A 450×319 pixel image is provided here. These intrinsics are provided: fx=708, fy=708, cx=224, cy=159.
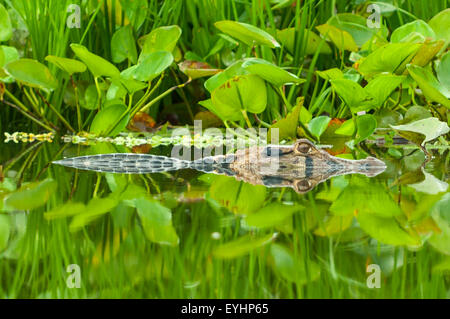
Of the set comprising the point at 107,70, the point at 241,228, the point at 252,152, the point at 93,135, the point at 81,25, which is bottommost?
the point at 241,228

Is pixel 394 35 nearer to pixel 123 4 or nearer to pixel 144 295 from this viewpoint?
pixel 123 4

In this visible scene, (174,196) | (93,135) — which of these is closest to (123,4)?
(93,135)

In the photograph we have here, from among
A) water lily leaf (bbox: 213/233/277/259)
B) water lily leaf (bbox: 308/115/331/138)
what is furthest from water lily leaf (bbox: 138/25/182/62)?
water lily leaf (bbox: 213/233/277/259)

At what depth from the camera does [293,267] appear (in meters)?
1.42

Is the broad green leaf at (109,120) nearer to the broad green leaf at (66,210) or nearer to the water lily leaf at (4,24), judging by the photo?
the water lily leaf at (4,24)

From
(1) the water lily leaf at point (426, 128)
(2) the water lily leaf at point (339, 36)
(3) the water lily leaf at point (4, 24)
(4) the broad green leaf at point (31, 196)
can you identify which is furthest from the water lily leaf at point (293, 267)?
(3) the water lily leaf at point (4, 24)

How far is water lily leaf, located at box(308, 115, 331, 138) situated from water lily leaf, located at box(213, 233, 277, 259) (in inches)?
75.9

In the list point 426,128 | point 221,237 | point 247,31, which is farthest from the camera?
point 247,31

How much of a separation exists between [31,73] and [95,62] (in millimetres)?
389

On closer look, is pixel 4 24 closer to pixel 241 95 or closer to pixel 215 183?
pixel 241 95

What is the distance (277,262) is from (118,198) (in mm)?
945

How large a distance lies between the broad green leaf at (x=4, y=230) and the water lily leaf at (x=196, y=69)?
2.40 meters

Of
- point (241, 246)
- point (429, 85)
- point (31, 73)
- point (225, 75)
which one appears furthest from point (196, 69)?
point (241, 246)

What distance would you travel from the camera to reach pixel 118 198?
2.29 meters
